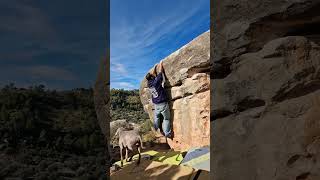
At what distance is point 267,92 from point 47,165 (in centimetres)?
1091

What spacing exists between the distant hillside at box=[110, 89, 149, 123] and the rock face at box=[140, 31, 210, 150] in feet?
23.6

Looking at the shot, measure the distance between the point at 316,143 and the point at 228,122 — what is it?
26 centimetres

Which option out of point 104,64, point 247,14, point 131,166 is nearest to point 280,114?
point 247,14

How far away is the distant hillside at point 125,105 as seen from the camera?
1524 cm

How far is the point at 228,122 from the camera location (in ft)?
4.03

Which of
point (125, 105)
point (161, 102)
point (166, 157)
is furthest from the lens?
point (125, 105)

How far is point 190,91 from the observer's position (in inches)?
271

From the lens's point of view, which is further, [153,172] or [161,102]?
[161,102]

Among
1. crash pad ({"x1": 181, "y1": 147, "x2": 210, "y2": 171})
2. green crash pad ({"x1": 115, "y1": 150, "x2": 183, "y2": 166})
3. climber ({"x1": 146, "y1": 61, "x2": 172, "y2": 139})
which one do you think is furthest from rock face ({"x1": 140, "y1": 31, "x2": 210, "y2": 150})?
crash pad ({"x1": 181, "y1": 147, "x2": 210, "y2": 171})

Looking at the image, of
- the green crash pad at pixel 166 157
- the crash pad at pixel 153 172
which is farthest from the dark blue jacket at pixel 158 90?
the crash pad at pixel 153 172

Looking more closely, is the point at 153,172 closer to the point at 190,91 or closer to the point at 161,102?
the point at 190,91

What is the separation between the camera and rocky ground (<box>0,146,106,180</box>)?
416 inches

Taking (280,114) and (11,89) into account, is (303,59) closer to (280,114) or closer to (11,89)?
(280,114)

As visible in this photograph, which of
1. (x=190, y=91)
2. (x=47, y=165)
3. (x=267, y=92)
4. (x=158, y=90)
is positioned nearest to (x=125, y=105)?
→ (x=47, y=165)
